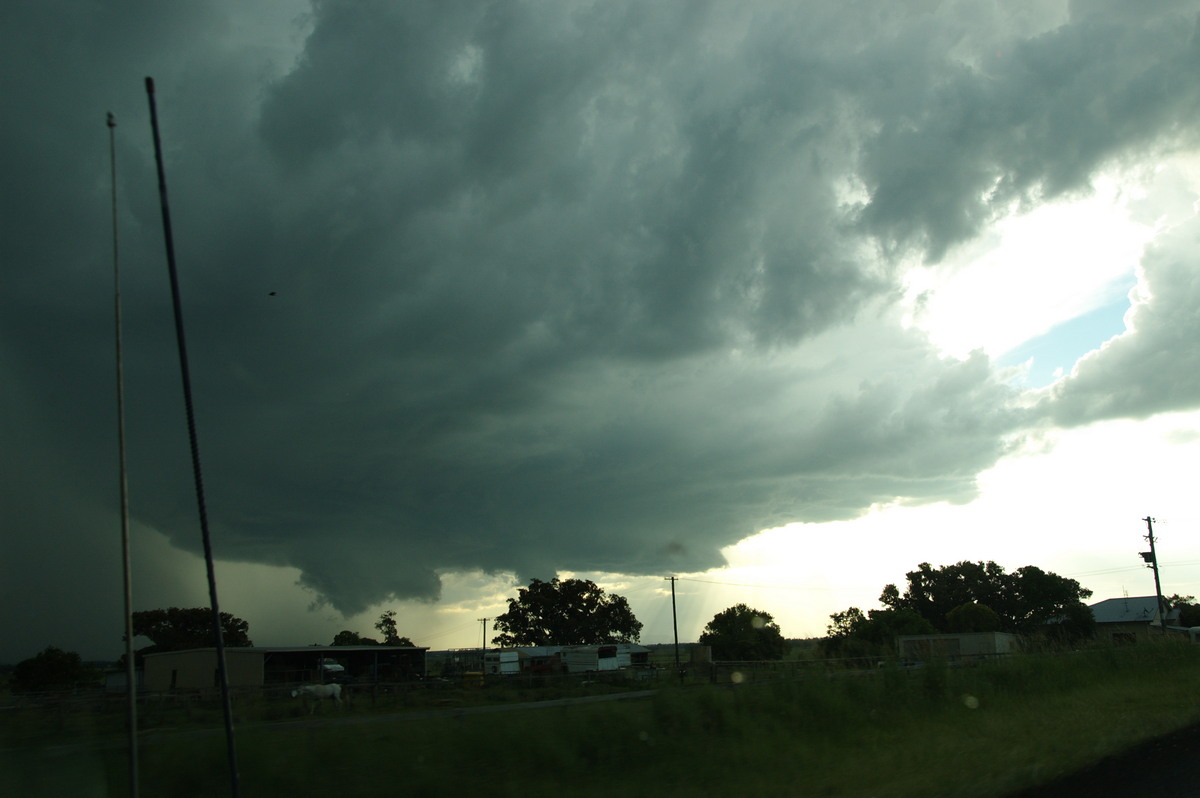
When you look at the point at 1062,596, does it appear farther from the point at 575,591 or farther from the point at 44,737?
the point at 44,737

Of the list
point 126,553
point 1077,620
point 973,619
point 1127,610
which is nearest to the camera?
point 126,553

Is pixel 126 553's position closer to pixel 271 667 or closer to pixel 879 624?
pixel 271 667

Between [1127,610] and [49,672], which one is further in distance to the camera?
[1127,610]

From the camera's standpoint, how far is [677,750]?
40.7ft

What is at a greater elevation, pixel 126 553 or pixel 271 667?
pixel 126 553

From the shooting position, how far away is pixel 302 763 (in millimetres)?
10297

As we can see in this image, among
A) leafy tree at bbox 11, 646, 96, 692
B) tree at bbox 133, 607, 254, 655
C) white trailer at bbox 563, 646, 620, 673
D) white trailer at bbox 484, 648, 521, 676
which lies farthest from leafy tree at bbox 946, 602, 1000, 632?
leafy tree at bbox 11, 646, 96, 692

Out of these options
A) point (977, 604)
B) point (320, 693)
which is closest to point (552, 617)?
point (977, 604)

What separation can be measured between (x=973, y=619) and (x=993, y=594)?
881 inches

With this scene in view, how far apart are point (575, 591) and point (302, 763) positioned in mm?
95014

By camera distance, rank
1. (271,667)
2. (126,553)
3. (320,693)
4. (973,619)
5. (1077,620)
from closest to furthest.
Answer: (126,553) < (320,693) < (271,667) < (1077,620) < (973,619)

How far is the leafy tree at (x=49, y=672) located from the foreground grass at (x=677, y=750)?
66.6 m

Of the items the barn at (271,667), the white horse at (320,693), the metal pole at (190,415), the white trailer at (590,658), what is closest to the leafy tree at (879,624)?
the white trailer at (590,658)

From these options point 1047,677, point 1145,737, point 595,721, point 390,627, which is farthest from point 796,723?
point 390,627
